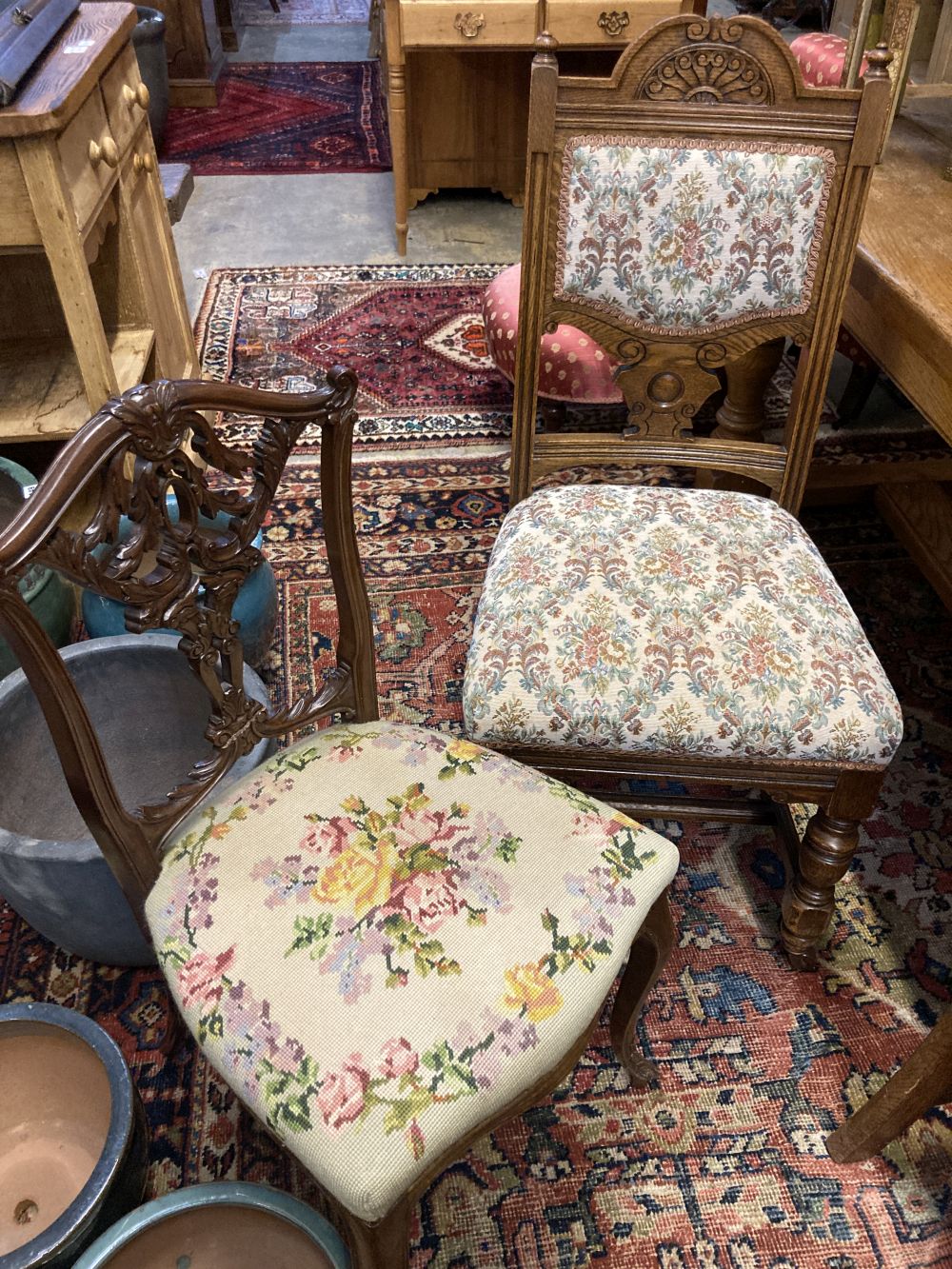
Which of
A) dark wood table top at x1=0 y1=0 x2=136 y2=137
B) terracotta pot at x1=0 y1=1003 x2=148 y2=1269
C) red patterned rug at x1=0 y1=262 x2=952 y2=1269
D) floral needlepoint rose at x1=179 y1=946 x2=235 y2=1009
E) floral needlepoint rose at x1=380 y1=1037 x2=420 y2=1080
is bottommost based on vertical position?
red patterned rug at x1=0 y1=262 x2=952 y2=1269

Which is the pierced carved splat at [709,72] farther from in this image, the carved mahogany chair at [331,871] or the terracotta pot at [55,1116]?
the terracotta pot at [55,1116]

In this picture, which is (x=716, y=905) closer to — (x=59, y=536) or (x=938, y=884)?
(x=938, y=884)

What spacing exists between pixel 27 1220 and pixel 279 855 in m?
0.57

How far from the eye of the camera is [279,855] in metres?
1.02

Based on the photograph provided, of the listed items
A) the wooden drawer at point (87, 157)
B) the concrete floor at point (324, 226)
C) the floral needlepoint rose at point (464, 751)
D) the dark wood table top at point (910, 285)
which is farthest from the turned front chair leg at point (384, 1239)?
the concrete floor at point (324, 226)

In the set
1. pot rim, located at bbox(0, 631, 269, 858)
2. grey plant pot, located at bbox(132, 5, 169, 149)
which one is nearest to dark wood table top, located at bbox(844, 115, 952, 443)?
pot rim, located at bbox(0, 631, 269, 858)

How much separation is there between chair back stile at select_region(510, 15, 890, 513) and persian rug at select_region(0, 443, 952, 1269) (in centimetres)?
71

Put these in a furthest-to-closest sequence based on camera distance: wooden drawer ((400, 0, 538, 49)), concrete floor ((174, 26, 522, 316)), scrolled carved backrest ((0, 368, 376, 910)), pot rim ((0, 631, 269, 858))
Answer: concrete floor ((174, 26, 522, 316)), wooden drawer ((400, 0, 538, 49)), pot rim ((0, 631, 269, 858)), scrolled carved backrest ((0, 368, 376, 910))

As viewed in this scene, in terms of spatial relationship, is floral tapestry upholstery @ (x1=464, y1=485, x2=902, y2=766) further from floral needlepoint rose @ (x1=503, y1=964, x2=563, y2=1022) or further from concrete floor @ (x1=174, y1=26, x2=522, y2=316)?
concrete floor @ (x1=174, y1=26, x2=522, y2=316)

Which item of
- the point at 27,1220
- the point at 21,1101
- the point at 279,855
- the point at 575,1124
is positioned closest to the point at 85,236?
the point at 279,855

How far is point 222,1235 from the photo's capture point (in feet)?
3.40

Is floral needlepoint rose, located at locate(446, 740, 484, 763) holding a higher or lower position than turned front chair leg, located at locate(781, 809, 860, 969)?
higher

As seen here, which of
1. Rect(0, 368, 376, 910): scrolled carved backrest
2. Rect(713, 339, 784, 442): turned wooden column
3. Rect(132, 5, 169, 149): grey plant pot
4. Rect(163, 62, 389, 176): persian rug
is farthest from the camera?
Rect(163, 62, 389, 176): persian rug

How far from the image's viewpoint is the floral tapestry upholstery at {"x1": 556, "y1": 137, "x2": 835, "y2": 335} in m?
1.31
